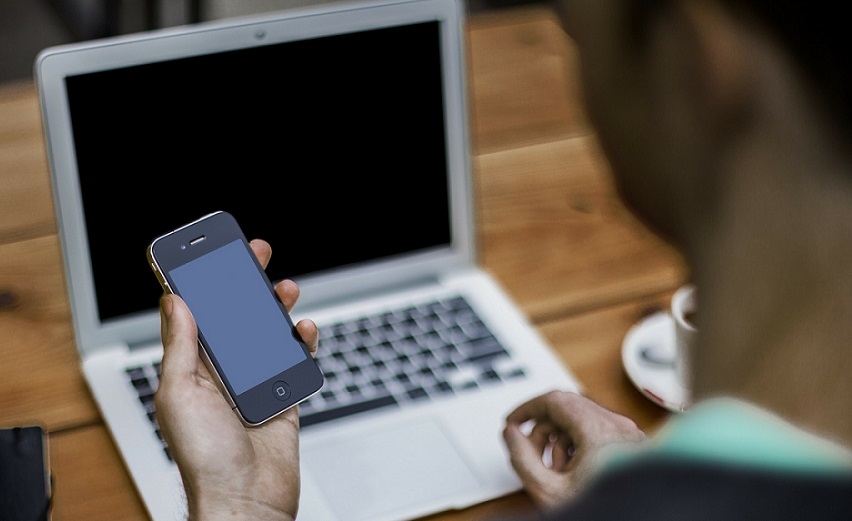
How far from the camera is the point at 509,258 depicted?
4.28 feet

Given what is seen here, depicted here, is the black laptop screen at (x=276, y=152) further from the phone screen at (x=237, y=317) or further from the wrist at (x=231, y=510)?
the wrist at (x=231, y=510)

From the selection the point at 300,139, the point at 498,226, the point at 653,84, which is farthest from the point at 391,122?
the point at 653,84

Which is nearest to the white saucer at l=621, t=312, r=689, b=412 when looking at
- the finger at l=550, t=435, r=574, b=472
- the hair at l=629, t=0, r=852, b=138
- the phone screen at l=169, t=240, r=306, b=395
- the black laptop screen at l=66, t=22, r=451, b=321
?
the finger at l=550, t=435, r=574, b=472

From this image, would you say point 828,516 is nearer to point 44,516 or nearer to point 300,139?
point 44,516

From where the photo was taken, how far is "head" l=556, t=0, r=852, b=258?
49cm

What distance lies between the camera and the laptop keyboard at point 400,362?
1.09m

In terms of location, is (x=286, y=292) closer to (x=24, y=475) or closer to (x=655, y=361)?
(x=24, y=475)

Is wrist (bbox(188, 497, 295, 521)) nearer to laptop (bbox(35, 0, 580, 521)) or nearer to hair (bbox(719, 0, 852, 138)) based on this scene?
laptop (bbox(35, 0, 580, 521))

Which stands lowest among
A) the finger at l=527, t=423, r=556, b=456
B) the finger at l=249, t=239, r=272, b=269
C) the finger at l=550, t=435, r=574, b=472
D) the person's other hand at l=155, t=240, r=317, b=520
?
the finger at l=550, t=435, r=574, b=472

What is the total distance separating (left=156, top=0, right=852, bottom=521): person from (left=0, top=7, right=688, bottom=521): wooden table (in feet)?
1.58

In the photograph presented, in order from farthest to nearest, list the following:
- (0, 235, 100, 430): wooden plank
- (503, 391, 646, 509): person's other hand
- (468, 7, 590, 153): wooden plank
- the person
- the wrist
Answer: (468, 7, 590, 153): wooden plank
(0, 235, 100, 430): wooden plank
(503, 391, 646, 509): person's other hand
the wrist
the person

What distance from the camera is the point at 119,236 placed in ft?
3.59

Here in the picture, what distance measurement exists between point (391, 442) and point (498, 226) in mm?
377

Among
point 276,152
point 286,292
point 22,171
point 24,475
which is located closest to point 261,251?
point 286,292
